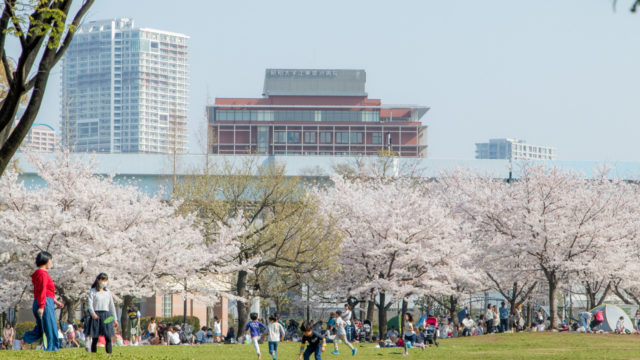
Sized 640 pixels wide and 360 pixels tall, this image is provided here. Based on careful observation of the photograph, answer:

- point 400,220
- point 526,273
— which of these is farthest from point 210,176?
point 526,273

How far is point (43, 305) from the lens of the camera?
13.4 m

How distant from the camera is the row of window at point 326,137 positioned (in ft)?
399

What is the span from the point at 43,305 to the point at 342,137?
4309 inches

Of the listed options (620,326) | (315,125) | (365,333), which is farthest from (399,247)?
(315,125)

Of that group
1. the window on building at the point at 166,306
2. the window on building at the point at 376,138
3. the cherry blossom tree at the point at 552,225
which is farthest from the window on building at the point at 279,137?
the cherry blossom tree at the point at 552,225

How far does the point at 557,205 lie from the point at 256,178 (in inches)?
545

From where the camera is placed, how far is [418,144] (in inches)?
4801

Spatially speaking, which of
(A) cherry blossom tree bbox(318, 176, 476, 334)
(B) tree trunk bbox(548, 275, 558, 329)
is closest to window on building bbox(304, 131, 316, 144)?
(A) cherry blossom tree bbox(318, 176, 476, 334)

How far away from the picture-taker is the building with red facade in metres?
121

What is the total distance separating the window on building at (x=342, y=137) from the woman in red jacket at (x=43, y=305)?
10862cm

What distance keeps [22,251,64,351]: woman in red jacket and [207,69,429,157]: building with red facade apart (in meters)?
105

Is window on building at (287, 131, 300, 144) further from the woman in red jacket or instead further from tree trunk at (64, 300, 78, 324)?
the woman in red jacket

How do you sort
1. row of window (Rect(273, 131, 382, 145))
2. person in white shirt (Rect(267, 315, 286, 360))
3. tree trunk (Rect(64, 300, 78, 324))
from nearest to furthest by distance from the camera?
person in white shirt (Rect(267, 315, 286, 360))
tree trunk (Rect(64, 300, 78, 324))
row of window (Rect(273, 131, 382, 145))

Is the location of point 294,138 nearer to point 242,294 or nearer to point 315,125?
point 315,125
